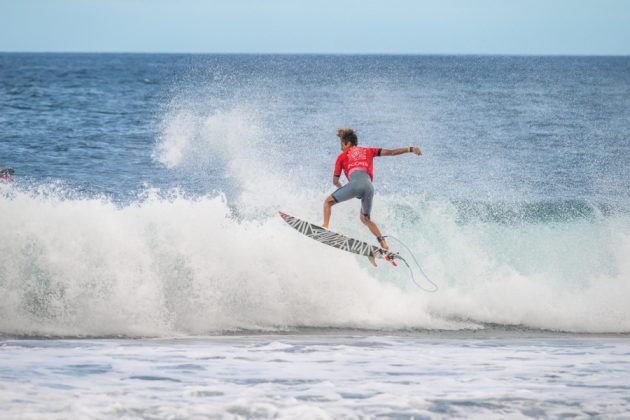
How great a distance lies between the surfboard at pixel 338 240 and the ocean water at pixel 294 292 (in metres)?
0.88

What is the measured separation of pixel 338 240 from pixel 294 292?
45.6 inches

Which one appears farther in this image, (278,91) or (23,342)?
(278,91)

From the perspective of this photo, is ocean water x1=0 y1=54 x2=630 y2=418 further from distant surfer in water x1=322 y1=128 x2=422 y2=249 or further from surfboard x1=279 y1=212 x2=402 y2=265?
distant surfer in water x1=322 y1=128 x2=422 y2=249

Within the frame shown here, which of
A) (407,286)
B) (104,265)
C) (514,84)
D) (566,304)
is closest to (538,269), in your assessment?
(566,304)

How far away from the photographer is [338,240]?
42.0ft

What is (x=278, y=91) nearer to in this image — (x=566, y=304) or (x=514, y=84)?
(x=514, y=84)

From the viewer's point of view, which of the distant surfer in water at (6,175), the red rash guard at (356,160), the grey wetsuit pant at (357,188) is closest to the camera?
the grey wetsuit pant at (357,188)

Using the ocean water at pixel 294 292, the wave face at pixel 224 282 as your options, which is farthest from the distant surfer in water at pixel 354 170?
the ocean water at pixel 294 292

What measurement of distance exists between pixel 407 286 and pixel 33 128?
18652 mm

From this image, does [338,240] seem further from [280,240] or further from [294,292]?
[280,240]

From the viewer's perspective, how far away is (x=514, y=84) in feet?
215

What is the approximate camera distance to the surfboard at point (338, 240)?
1259 centimetres

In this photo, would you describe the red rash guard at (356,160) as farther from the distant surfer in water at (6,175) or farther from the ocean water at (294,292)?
the distant surfer in water at (6,175)

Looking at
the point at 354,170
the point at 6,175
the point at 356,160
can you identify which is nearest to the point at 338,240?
the point at 354,170
